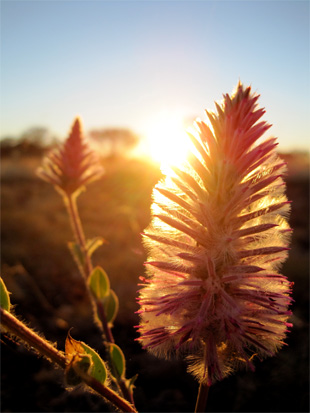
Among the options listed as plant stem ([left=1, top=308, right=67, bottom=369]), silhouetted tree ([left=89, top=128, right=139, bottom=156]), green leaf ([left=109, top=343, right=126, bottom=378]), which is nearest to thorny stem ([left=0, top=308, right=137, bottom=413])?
plant stem ([left=1, top=308, right=67, bottom=369])

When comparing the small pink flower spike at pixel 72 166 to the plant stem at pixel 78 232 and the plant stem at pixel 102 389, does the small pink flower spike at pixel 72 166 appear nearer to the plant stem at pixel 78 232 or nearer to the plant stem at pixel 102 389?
the plant stem at pixel 78 232

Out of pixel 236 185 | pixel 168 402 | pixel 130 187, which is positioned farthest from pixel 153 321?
pixel 130 187

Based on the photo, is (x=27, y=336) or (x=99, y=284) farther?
(x=99, y=284)

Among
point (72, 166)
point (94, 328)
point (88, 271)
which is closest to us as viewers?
point (88, 271)

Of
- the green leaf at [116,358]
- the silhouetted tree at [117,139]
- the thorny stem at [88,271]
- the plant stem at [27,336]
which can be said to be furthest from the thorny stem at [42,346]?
the silhouetted tree at [117,139]

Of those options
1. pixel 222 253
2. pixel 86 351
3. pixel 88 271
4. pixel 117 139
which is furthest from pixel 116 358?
pixel 117 139

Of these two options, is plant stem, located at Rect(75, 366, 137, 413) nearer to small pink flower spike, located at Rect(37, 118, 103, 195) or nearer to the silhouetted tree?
small pink flower spike, located at Rect(37, 118, 103, 195)

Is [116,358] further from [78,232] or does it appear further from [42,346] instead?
[78,232]
